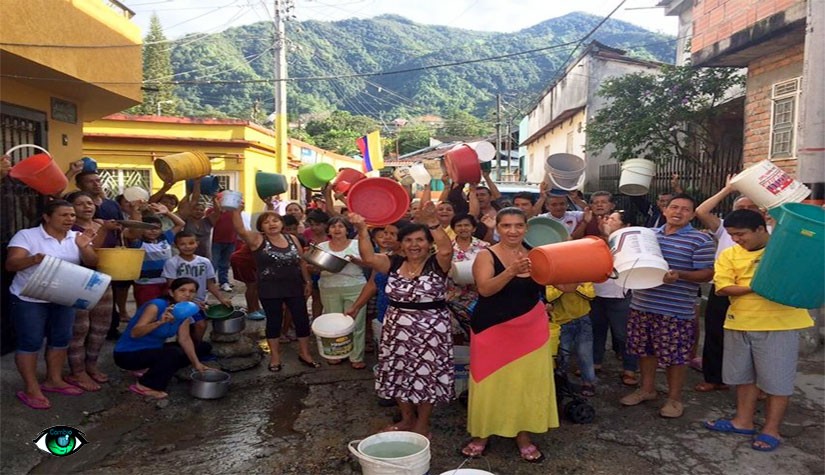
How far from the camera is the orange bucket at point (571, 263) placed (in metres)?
2.87

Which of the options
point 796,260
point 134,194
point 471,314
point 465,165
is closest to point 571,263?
point 471,314

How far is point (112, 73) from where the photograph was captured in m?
6.30

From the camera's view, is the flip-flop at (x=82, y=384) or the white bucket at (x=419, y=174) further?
the white bucket at (x=419, y=174)

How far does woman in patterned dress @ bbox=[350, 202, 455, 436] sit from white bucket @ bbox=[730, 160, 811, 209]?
212cm

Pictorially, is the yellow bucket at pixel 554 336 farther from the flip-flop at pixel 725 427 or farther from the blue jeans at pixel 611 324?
the flip-flop at pixel 725 427

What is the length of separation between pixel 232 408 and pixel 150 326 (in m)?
0.86

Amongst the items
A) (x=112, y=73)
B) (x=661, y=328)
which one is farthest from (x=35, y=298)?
(x=661, y=328)

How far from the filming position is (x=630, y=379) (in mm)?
4484

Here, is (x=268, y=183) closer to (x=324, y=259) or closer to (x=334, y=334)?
(x=324, y=259)

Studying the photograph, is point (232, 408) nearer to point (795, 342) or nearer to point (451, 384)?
point (451, 384)

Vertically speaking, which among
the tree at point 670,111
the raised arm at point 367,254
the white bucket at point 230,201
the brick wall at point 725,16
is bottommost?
the raised arm at point 367,254

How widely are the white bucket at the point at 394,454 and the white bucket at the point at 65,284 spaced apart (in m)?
2.14

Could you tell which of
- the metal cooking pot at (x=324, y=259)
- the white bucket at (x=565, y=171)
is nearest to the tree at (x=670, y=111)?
the white bucket at (x=565, y=171)

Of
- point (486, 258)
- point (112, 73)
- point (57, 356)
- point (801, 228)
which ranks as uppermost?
point (112, 73)
